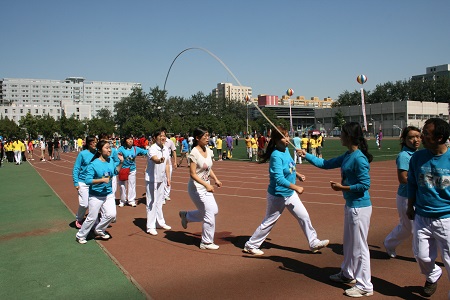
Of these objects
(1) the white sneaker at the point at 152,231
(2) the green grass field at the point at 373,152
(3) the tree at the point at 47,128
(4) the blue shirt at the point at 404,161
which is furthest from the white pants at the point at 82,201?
(3) the tree at the point at 47,128

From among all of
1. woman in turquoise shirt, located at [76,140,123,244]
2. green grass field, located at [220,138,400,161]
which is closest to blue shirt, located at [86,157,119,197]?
woman in turquoise shirt, located at [76,140,123,244]

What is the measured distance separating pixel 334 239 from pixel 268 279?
7.32 ft

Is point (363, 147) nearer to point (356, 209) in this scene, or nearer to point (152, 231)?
point (356, 209)

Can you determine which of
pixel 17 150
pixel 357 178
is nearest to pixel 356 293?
pixel 357 178

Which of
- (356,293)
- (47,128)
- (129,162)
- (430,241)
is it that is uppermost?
(47,128)

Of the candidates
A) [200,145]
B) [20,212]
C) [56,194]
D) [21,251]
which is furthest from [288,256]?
[56,194]

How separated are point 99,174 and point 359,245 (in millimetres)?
4411

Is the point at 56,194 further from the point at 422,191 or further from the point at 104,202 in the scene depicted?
the point at 422,191

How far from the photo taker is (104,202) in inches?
271

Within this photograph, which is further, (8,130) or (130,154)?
(8,130)

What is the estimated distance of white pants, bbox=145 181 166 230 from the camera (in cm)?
746

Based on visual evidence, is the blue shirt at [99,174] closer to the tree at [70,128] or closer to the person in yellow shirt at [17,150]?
the person in yellow shirt at [17,150]

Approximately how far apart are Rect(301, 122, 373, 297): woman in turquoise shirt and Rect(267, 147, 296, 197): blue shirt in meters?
1.13

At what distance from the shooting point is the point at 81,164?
25.6 ft
